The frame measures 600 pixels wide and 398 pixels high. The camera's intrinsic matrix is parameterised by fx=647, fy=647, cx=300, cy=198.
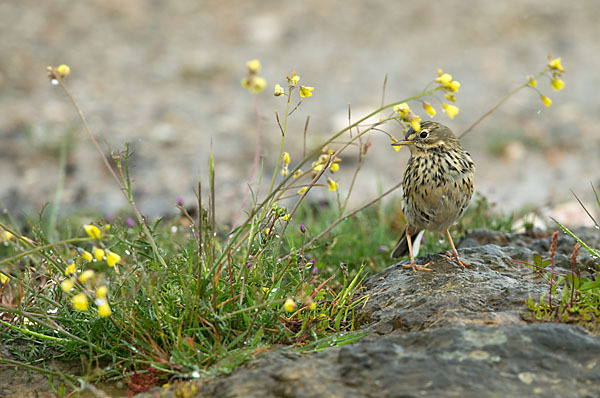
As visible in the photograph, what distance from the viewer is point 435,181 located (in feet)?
14.1

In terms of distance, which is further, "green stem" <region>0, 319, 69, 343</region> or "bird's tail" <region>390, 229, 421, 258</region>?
"bird's tail" <region>390, 229, 421, 258</region>

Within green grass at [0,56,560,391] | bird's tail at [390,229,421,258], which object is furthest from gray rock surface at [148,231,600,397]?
bird's tail at [390,229,421,258]

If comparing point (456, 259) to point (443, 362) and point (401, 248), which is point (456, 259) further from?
point (443, 362)

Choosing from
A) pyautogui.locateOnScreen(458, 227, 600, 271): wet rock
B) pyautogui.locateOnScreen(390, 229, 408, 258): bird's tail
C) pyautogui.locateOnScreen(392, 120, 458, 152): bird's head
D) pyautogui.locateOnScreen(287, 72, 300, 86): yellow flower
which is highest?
pyautogui.locateOnScreen(287, 72, 300, 86): yellow flower

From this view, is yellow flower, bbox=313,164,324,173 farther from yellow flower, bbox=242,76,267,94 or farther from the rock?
the rock

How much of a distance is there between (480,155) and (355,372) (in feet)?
24.4

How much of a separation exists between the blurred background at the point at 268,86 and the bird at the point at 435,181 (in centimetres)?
269

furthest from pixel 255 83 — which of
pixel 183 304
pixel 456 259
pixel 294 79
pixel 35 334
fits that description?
pixel 456 259

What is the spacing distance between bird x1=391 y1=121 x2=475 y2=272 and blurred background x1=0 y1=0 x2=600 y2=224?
2.69 meters

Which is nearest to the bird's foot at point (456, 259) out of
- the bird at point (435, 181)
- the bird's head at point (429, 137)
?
the bird at point (435, 181)

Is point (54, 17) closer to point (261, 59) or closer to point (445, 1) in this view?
point (261, 59)

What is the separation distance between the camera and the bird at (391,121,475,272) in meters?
4.28

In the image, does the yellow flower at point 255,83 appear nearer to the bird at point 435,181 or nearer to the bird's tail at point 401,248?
the bird at point 435,181

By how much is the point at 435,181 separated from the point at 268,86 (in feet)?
24.5
